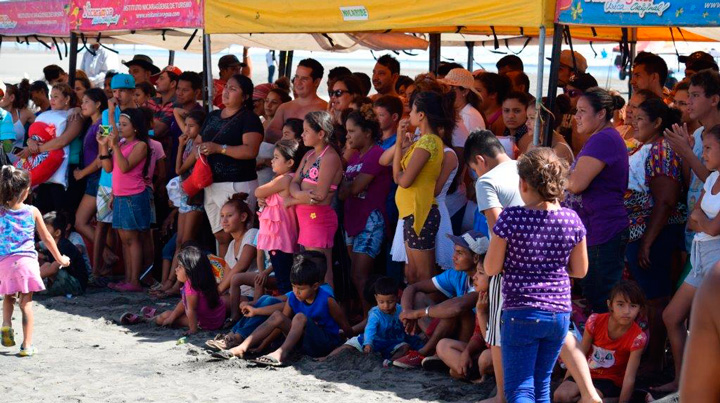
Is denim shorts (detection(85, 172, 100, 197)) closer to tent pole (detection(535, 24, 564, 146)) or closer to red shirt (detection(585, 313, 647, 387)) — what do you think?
tent pole (detection(535, 24, 564, 146))

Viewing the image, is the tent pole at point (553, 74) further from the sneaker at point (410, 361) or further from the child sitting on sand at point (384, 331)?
the sneaker at point (410, 361)

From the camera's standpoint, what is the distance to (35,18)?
11281mm

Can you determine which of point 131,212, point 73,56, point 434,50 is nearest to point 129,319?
point 131,212

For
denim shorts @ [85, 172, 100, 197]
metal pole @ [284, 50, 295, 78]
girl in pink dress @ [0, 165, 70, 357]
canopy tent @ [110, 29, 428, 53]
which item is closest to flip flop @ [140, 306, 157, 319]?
girl in pink dress @ [0, 165, 70, 357]

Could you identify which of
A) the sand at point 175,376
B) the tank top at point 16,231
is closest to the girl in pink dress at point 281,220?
the sand at point 175,376

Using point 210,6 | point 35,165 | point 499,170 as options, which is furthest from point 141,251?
point 499,170

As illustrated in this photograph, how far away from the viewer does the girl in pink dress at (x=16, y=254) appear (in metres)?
6.72

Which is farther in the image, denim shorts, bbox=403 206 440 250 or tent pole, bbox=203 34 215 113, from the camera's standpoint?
tent pole, bbox=203 34 215 113

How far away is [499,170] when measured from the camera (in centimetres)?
554

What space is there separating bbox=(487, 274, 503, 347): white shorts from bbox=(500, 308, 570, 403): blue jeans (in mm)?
326

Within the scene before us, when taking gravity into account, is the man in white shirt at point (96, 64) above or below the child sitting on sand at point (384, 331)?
above

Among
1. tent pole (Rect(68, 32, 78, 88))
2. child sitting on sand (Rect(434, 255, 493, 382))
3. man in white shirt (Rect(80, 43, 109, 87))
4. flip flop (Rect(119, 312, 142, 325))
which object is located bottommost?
flip flop (Rect(119, 312, 142, 325))

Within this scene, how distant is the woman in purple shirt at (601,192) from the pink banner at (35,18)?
21.3 ft

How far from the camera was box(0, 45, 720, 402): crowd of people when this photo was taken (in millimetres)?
5180
